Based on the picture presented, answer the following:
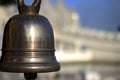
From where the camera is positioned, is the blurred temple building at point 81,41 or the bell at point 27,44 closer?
the bell at point 27,44

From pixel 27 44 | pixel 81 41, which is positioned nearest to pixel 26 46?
pixel 27 44

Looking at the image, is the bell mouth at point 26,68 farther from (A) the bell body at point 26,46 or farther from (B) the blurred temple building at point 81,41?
(B) the blurred temple building at point 81,41

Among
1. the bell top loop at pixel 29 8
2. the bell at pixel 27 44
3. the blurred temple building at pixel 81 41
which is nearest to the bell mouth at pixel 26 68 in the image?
the bell at pixel 27 44

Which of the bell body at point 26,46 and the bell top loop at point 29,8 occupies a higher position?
the bell top loop at point 29,8

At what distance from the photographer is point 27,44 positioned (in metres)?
2.81

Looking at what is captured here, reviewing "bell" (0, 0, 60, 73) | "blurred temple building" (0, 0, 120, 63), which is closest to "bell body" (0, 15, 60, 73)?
"bell" (0, 0, 60, 73)

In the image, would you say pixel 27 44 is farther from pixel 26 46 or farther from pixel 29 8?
pixel 29 8

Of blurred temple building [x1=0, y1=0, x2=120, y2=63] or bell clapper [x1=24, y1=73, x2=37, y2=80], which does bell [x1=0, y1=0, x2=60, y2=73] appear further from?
blurred temple building [x1=0, y1=0, x2=120, y2=63]

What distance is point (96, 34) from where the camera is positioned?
55.4 m

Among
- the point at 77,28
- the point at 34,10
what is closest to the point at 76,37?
the point at 77,28

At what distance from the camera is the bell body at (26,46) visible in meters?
2.79

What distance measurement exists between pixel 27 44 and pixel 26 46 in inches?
0.5

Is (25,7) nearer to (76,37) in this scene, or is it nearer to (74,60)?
(74,60)

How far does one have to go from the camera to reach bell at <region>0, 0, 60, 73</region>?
9.14 ft
